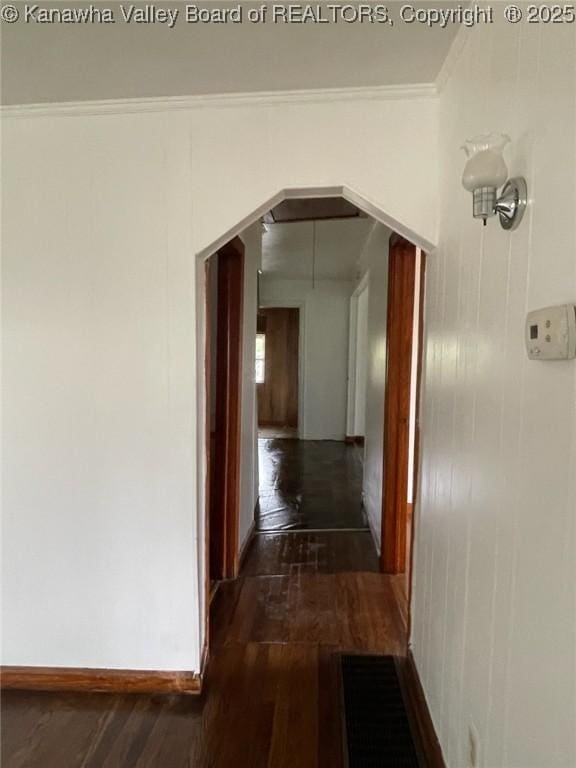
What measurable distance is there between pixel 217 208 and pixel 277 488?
3.32 m

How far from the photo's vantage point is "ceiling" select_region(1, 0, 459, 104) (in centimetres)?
138

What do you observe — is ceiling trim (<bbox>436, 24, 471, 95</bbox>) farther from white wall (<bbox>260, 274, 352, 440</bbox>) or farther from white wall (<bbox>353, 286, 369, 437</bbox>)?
white wall (<bbox>260, 274, 352, 440</bbox>)

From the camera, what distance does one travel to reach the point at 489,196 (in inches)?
41.5

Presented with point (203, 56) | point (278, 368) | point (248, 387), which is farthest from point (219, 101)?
point (278, 368)

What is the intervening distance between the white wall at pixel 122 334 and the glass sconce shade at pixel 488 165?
694mm

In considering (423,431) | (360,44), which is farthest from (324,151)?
(423,431)

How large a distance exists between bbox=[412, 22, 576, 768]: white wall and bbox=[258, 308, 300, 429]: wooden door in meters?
6.52

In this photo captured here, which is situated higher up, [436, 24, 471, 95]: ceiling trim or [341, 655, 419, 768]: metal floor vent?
[436, 24, 471, 95]: ceiling trim

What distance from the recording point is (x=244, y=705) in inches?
71.0

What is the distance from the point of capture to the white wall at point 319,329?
277 inches

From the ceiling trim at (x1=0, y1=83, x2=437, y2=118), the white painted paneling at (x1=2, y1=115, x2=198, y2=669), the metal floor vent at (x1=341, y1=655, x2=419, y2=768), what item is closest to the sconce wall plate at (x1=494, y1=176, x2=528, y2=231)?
the ceiling trim at (x1=0, y1=83, x2=437, y2=118)

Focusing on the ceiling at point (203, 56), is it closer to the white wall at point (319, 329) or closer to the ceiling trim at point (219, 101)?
the ceiling trim at point (219, 101)

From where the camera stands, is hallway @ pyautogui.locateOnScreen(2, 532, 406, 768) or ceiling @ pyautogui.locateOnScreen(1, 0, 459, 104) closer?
ceiling @ pyautogui.locateOnScreen(1, 0, 459, 104)

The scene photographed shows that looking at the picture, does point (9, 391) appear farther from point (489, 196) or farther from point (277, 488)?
point (277, 488)
